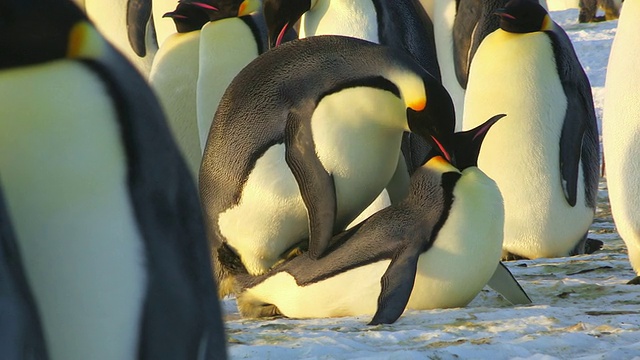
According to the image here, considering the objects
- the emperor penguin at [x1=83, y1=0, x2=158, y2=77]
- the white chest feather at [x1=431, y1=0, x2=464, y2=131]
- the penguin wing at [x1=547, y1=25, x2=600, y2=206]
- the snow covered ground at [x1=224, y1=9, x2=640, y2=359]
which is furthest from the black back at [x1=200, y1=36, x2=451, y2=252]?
the emperor penguin at [x1=83, y1=0, x2=158, y2=77]

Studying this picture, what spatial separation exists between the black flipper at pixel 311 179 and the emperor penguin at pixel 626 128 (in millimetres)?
1236

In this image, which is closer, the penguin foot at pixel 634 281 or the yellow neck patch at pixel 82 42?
the yellow neck patch at pixel 82 42

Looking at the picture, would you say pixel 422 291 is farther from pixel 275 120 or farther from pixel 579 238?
pixel 579 238

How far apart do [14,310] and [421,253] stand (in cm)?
236

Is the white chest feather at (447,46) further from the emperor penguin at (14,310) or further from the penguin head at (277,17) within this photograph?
the emperor penguin at (14,310)

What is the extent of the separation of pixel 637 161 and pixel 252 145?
1467 millimetres

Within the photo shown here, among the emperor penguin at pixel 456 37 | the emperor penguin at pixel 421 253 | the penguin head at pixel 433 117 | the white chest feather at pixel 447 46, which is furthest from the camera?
the white chest feather at pixel 447 46

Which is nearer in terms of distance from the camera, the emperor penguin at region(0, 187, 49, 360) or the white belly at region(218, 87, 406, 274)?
the emperor penguin at region(0, 187, 49, 360)

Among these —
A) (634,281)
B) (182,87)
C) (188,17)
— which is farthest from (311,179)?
(188,17)

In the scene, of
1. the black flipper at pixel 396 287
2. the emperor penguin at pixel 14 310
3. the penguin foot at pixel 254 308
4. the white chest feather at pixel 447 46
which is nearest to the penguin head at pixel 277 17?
the penguin foot at pixel 254 308

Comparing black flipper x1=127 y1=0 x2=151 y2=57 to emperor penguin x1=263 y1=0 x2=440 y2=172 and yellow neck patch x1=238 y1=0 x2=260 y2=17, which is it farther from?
yellow neck patch x1=238 y1=0 x2=260 y2=17

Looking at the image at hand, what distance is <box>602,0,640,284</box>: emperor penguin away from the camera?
4.94 m

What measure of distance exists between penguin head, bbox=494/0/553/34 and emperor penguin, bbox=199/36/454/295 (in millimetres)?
1207

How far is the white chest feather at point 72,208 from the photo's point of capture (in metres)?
2.12
